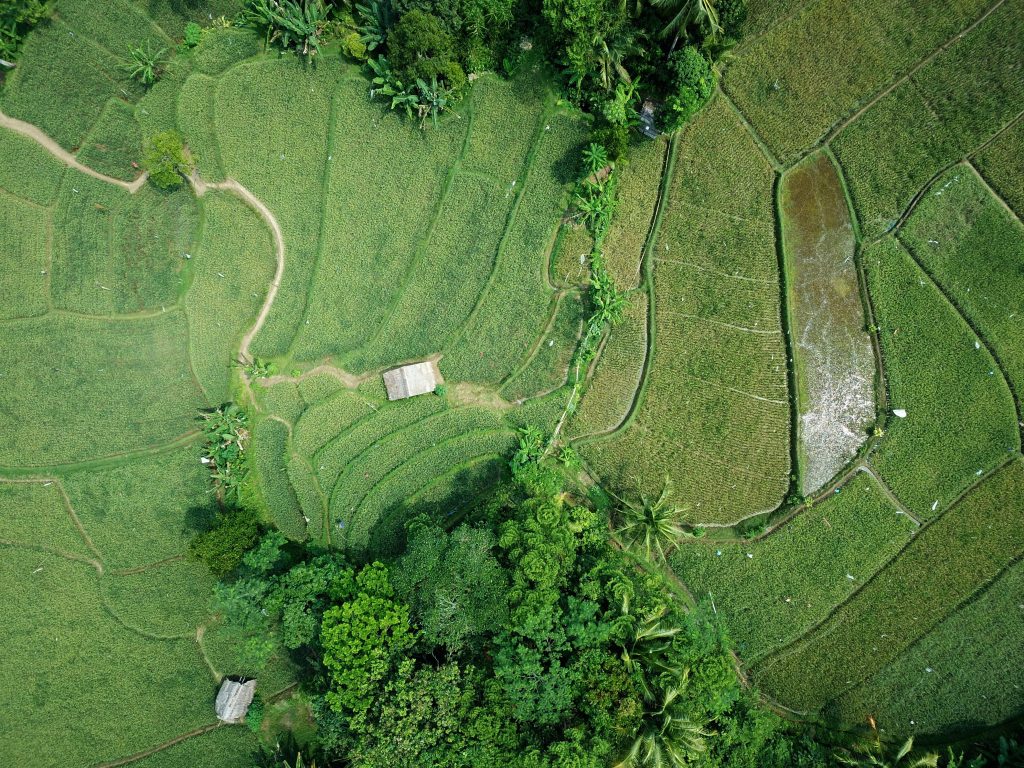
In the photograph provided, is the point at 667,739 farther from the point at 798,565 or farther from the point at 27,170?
the point at 27,170

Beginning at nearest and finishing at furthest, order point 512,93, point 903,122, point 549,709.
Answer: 1. point 549,709
2. point 903,122
3. point 512,93

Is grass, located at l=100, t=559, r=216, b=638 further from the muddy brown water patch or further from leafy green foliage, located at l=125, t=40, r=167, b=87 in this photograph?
the muddy brown water patch

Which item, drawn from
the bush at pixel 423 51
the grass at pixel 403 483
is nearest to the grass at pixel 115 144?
the bush at pixel 423 51

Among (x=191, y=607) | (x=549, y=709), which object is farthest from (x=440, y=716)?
(x=191, y=607)

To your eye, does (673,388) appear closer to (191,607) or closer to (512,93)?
(512,93)

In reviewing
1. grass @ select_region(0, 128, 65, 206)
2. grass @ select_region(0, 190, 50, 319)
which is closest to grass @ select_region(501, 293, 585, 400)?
grass @ select_region(0, 190, 50, 319)
